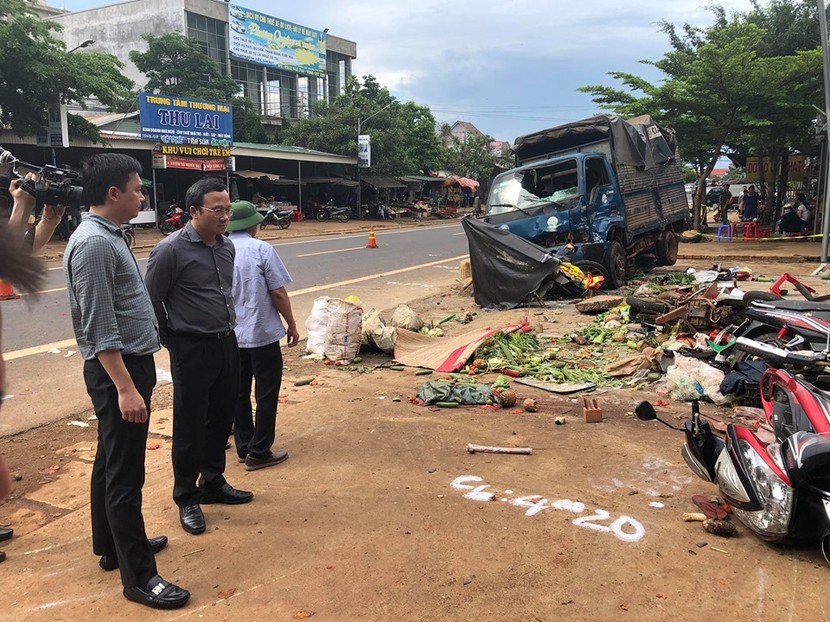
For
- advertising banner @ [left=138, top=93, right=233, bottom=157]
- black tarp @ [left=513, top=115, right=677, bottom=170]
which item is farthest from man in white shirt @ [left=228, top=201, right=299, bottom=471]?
advertising banner @ [left=138, top=93, right=233, bottom=157]

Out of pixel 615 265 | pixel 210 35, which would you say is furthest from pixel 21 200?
pixel 210 35

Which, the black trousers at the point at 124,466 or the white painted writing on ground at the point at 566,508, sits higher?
the black trousers at the point at 124,466

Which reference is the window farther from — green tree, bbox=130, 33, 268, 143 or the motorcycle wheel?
the motorcycle wheel

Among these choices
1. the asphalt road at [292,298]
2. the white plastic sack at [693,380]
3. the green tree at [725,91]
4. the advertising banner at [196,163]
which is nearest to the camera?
the white plastic sack at [693,380]

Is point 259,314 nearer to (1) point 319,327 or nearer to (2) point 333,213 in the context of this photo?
(1) point 319,327

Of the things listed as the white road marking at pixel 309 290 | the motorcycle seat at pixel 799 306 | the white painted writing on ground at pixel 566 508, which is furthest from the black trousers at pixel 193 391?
the white road marking at pixel 309 290

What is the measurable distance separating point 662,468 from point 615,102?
21.8 meters

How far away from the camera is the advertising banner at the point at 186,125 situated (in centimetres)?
2356

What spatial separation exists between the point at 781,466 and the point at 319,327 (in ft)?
16.6

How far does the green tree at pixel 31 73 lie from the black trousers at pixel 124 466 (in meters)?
20.1

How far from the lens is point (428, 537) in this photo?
10.6 feet

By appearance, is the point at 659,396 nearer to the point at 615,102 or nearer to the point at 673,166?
the point at 673,166

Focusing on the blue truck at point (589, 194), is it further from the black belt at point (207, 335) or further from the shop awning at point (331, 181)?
the shop awning at point (331, 181)

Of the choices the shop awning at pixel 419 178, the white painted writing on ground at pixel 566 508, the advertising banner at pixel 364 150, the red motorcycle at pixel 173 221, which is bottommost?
the white painted writing on ground at pixel 566 508
